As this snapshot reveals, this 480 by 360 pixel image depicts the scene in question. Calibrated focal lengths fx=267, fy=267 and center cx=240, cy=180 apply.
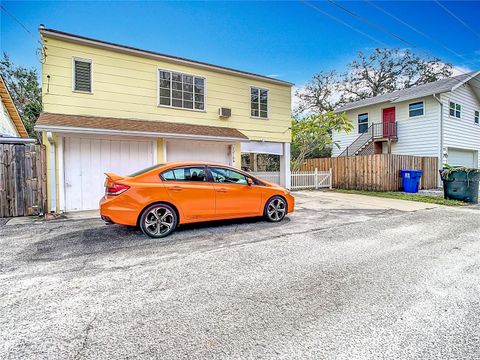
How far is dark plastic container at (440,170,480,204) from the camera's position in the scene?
10484mm

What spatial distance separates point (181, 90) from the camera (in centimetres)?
1060

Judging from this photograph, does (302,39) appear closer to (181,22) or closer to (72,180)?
(181,22)

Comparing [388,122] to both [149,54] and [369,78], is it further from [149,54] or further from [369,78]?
[149,54]

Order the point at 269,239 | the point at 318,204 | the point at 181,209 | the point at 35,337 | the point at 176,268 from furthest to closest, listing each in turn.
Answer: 1. the point at 318,204
2. the point at 181,209
3. the point at 269,239
4. the point at 176,268
5. the point at 35,337

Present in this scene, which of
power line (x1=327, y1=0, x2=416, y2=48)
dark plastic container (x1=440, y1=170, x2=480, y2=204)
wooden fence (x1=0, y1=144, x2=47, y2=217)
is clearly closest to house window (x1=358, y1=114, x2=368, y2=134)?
power line (x1=327, y1=0, x2=416, y2=48)

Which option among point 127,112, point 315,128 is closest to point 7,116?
point 127,112

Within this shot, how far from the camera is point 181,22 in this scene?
491 inches

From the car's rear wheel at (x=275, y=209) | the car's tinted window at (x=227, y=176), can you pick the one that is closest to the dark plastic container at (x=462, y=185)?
the car's rear wheel at (x=275, y=209)

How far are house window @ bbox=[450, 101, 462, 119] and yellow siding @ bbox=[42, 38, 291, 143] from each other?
40.4 feet

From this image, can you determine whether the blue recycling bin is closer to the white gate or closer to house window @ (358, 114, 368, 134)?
the white gate

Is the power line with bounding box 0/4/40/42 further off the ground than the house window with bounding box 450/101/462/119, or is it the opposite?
the power line with bounding box 0/4/40/42

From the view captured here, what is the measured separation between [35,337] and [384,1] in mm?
13672

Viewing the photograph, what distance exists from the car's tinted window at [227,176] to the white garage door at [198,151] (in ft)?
14.4

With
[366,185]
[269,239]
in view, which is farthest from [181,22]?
[366,185]
